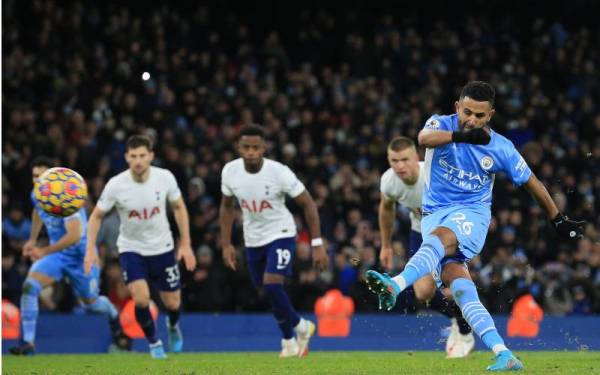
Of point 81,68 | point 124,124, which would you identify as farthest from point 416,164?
point 81,68

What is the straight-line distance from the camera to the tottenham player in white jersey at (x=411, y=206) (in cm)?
1095

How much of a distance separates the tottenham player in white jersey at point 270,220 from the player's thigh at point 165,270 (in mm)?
693

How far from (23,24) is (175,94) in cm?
355

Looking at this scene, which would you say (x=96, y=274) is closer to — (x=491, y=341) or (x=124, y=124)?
(x=124, y=124)

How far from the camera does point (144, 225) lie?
1252cm

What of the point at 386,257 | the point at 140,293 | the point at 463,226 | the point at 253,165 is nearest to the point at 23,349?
the point at 140,293

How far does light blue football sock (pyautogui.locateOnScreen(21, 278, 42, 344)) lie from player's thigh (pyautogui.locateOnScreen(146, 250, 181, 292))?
176cm

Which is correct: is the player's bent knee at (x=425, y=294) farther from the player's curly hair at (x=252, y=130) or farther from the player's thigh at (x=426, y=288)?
the player's curly hair at (x=252, y=130)

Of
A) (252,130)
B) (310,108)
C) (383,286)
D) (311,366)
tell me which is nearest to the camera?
(383,286)

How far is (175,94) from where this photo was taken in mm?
21375

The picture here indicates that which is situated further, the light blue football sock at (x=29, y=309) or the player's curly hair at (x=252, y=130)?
the light blue football sock at (x=29, y=309)

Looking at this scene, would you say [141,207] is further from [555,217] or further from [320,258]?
[555,217]

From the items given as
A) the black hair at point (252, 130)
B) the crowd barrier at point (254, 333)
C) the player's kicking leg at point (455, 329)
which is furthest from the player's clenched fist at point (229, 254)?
the crowd barrier at point (254, 333)

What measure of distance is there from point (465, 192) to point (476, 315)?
1019 mm
